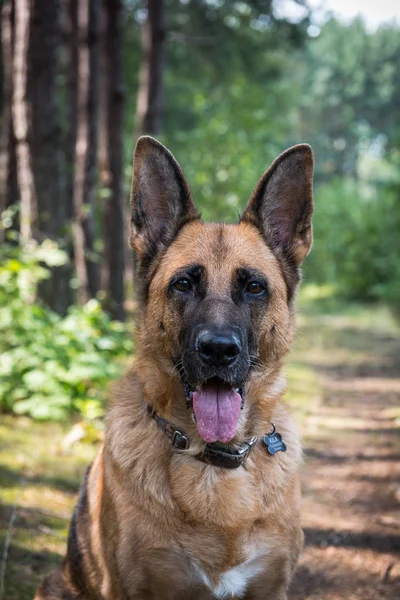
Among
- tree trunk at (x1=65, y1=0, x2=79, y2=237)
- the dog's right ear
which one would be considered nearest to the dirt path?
the dog's right ear

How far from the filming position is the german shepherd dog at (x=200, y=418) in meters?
3.07

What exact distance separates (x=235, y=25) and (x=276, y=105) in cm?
1728

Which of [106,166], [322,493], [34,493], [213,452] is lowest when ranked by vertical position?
[322,493]

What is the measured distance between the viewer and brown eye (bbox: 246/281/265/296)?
3.43 metres

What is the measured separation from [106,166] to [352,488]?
6.51 meters

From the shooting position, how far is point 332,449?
718 centimetres

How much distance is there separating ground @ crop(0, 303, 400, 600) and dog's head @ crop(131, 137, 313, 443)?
495 millimetres

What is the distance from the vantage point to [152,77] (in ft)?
43.3

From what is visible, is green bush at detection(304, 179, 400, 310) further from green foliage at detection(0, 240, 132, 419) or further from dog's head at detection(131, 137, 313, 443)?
dog's head at detection(131, 137, 313, 443)

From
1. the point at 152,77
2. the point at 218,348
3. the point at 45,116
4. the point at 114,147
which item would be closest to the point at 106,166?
the point at 114,147

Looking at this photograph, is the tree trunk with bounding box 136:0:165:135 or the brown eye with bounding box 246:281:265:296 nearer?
the brown eye with bounding box 246:281:265:296

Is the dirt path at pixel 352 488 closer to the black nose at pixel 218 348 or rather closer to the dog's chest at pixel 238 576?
the dog's chest at pixel 238 576

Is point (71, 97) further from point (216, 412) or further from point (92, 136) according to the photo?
point (216, 412)

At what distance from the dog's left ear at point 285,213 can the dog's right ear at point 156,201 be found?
0.34 m
